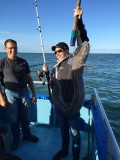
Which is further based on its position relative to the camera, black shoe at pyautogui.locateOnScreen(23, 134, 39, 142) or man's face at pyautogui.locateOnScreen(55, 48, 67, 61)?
black shoe at pyautogui.locateOnScreen(23, 134, 39, 142)

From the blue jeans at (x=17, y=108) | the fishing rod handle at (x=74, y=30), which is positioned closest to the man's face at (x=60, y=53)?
the fishing rod handle at (x=74, y=30)

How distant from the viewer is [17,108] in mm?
4430

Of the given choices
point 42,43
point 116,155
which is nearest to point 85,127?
point 42,43

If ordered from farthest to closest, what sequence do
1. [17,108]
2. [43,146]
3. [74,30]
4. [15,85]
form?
[43,146] < [17,108] < [15,85] < [74,30]

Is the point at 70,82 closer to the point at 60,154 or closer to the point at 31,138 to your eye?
the point at 60,154

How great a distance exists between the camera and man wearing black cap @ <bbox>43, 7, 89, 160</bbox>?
3.29 meters

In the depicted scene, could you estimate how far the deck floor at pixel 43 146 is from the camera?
4.23 metres

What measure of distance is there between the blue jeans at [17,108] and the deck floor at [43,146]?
34 cm

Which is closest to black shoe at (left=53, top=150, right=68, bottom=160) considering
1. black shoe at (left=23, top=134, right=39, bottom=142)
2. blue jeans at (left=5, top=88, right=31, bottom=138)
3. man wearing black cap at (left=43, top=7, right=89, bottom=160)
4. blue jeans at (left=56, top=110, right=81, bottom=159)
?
blue jeans at (left=56, top=110, right=81, bottom=159)

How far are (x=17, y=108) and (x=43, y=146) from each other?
0.97 meters

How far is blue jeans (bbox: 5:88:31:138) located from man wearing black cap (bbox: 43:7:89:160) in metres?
0.94

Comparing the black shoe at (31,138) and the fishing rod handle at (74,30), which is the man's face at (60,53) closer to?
the fishing rod handle at (74,30)

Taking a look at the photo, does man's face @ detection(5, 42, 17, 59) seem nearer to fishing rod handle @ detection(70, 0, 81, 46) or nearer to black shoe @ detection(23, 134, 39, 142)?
fishing rod handle @ detection(70, 0, 81, 46)

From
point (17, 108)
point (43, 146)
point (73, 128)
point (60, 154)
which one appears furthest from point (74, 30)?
point (43, 146)
